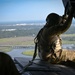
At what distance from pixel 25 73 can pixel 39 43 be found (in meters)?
0.98

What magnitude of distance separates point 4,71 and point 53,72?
73.0 inches

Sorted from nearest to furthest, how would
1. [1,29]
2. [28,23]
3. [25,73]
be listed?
[25,73] < [1,29] < [28,23]

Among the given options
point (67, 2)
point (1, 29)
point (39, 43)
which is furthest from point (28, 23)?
point (67, 2)

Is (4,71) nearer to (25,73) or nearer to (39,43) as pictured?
(25,73)

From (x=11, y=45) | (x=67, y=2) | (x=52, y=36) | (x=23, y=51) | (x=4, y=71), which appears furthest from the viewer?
(x=11, y=45)

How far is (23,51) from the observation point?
5145mm

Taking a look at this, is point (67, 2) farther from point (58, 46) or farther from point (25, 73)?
point (25, 73)

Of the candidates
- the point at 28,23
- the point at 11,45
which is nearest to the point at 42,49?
the point at 11,45

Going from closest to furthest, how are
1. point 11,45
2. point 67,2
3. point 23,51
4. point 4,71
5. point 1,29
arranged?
point 4,71 < point 67,2 < point 23,51 < point 11,45 < point 1,29

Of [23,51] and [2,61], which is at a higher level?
[2,61]

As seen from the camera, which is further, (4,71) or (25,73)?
(25,73)

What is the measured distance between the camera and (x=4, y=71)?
4.96 feet

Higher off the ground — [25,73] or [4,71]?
[4,71]

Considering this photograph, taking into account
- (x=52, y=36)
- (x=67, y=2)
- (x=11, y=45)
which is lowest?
(x=11, y=45)
